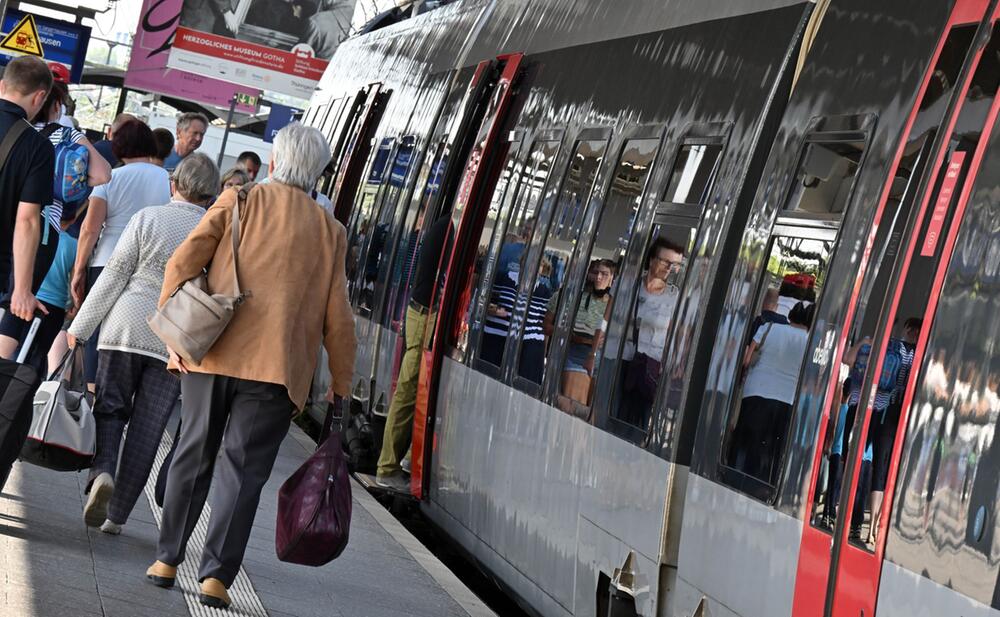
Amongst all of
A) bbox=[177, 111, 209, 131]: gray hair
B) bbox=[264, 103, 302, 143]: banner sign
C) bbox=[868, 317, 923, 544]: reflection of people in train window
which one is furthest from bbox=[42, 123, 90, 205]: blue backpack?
bbox=[264, 103, 302, 143]: banner sign

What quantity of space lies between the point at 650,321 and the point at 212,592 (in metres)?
2.05

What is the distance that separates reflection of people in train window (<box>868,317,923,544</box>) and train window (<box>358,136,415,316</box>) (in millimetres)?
8265

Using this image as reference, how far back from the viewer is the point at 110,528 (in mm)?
7805

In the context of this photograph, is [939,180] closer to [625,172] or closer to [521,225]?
[625,172]

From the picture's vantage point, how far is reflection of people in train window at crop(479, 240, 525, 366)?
360 inches

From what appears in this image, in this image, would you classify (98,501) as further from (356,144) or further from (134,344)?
(356,144)

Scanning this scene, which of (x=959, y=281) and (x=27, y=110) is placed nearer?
(x=959, y=281)

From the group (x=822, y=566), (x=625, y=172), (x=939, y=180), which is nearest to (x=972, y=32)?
(x=939, y=180)

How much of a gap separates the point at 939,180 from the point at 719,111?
1952mm

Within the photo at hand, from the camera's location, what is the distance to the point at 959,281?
186 inches

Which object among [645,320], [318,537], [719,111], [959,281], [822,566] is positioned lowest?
[318,537]

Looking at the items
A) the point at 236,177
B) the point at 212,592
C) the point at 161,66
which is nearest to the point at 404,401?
the point at 236,177

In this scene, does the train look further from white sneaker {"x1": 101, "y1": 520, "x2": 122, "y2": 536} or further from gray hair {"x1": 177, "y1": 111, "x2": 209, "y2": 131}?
gray hair {"x1": 177, "y1": 111, "x2": 209, "y2": 131}

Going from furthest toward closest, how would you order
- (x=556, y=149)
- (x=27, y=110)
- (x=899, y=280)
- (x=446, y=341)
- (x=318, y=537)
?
1. (x=446, y=341)
2. (x=556, y=149)
3. (x=27, y=110)
4. (x=318, y=537)
5. (x=899, y=280)
